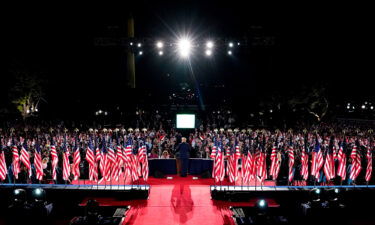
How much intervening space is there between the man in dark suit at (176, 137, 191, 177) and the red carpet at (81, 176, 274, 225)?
114 cm

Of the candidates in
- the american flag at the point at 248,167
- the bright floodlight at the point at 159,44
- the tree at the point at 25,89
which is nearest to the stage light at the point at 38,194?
the american flag at the point at 248,167

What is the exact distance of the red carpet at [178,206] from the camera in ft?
34.1

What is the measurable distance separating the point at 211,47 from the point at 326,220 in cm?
1911

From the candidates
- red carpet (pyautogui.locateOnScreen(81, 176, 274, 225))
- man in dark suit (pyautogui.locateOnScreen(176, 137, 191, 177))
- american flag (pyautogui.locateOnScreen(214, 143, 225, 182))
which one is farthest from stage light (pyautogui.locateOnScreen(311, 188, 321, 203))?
man in dark suit (pyautogui.locateOnScreen(176, 137, 191, 177))

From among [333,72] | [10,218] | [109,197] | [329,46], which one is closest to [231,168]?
[109,197]

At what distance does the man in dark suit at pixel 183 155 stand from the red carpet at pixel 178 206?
3.75 ft

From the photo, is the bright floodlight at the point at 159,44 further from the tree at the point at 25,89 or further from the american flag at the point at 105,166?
the tree at the point at 25,89

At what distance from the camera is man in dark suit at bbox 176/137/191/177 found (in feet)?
47.9

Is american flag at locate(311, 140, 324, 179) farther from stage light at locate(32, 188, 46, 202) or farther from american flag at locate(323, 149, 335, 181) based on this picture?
stage light at locate(32, 188, 46, 202)

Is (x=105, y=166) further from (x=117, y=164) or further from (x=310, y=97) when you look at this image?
(x=310, y=97)

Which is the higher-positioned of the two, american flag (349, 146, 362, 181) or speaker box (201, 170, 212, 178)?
american flag (349, 146, 362, 181)

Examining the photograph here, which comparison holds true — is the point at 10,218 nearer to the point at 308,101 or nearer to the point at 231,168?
the point at 231,168

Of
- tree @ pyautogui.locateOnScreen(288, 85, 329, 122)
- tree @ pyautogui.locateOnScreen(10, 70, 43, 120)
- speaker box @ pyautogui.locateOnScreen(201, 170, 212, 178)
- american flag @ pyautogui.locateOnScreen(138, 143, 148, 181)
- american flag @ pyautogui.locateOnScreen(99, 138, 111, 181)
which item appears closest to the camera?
american flag @ pyautogui.locateOnScreen(99, 138, 111, 181)

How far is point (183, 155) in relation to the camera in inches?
580
